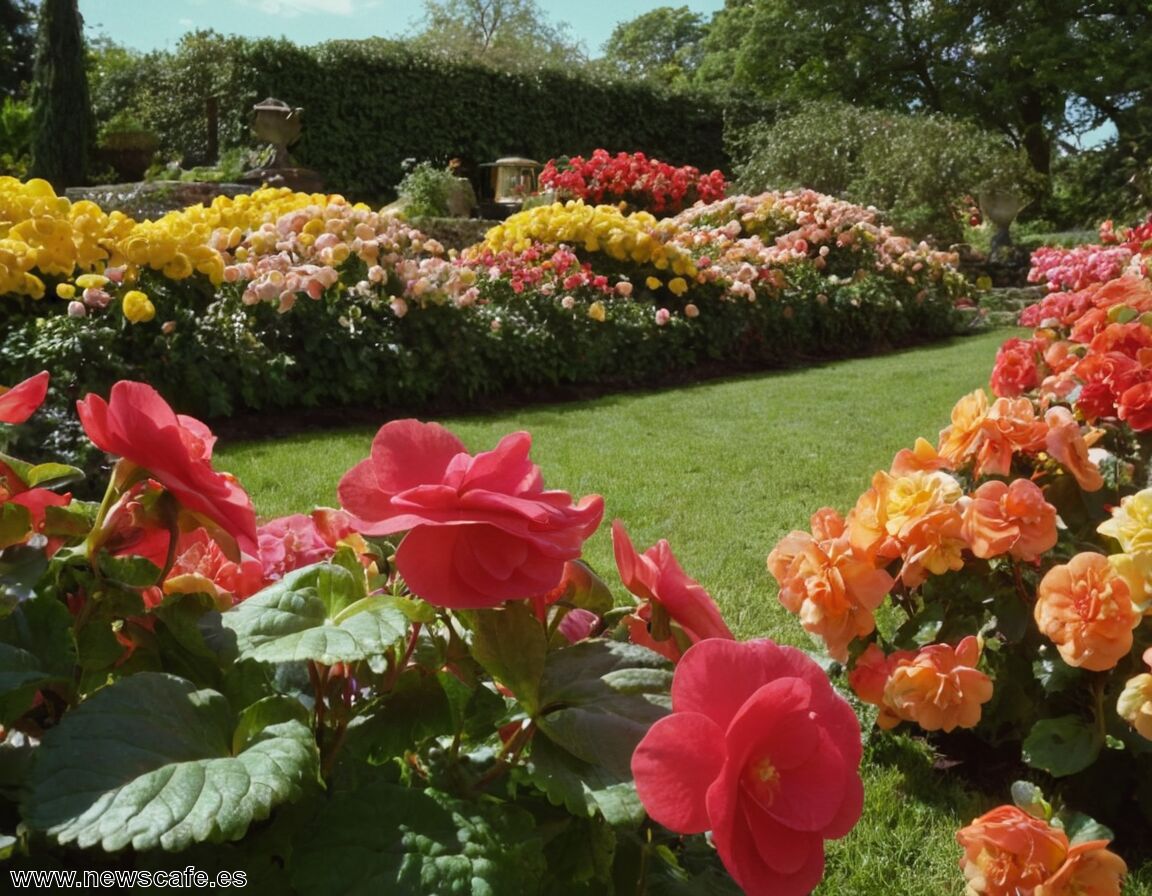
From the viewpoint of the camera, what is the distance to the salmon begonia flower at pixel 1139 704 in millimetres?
1426

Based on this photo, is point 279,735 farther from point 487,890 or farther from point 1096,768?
point 1096,768

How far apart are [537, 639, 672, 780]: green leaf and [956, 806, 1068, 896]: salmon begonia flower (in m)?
0.87

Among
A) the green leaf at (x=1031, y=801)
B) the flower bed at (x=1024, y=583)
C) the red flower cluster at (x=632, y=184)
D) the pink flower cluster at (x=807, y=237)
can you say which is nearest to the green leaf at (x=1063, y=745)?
the flower bed at (x=1024, y=583)

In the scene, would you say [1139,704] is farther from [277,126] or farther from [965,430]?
[277,126]

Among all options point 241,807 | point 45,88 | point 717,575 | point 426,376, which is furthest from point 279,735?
point 45,88

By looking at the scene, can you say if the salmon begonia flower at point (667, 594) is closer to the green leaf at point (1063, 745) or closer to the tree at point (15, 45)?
the green leaf at point (1063, 745)

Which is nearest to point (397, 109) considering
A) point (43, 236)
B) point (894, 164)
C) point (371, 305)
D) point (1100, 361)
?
point (894, 164)

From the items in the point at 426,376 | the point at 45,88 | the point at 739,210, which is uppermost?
the point at 45,88

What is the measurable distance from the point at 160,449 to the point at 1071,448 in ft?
5.34

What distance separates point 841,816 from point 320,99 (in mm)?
15724

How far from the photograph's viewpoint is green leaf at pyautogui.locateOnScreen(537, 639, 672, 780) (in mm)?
560

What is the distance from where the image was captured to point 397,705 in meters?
0.63

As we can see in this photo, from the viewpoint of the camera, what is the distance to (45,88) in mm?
15430

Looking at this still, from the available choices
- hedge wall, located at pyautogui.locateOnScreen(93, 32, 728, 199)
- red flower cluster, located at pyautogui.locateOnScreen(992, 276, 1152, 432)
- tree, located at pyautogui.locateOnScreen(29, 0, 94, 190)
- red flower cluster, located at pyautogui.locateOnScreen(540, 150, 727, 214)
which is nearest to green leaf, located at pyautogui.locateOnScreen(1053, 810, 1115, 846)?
red flower cluster, located at pyautogui.locateOnScreen(992, 276, 1152, 432)
